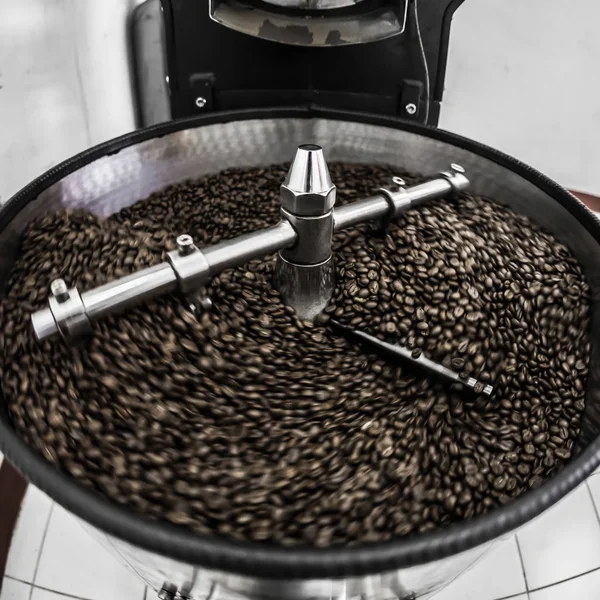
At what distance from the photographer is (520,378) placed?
753mm

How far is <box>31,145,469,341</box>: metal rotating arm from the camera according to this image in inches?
25.5

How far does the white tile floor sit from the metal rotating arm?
0.57 meters

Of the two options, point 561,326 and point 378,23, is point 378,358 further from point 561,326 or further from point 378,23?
point 378,23

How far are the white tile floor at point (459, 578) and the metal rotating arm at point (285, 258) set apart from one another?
0.57 m

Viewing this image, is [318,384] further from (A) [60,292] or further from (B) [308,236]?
(A) [60,292]

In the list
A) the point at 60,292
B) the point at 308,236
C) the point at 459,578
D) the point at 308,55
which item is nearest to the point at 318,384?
the point at 308,236

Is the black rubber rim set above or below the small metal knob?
below

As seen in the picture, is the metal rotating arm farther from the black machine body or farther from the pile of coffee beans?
the black machine body

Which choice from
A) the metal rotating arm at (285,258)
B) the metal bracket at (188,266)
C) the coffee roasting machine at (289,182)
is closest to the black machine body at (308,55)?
the coffee roasting machine at (289,182)

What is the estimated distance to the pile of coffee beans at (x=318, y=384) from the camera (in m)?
0.58

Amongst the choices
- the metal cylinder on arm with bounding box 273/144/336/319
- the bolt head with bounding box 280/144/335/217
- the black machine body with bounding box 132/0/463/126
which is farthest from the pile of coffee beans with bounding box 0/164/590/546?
the black machine body with bounding box 132/0/463/126

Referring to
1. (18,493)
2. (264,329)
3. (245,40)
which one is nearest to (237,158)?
(245,40)

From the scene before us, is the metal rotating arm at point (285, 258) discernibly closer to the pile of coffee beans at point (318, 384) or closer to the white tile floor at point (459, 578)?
the pile of coffee beans at point (318, 384)

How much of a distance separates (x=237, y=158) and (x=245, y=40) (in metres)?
0.25
